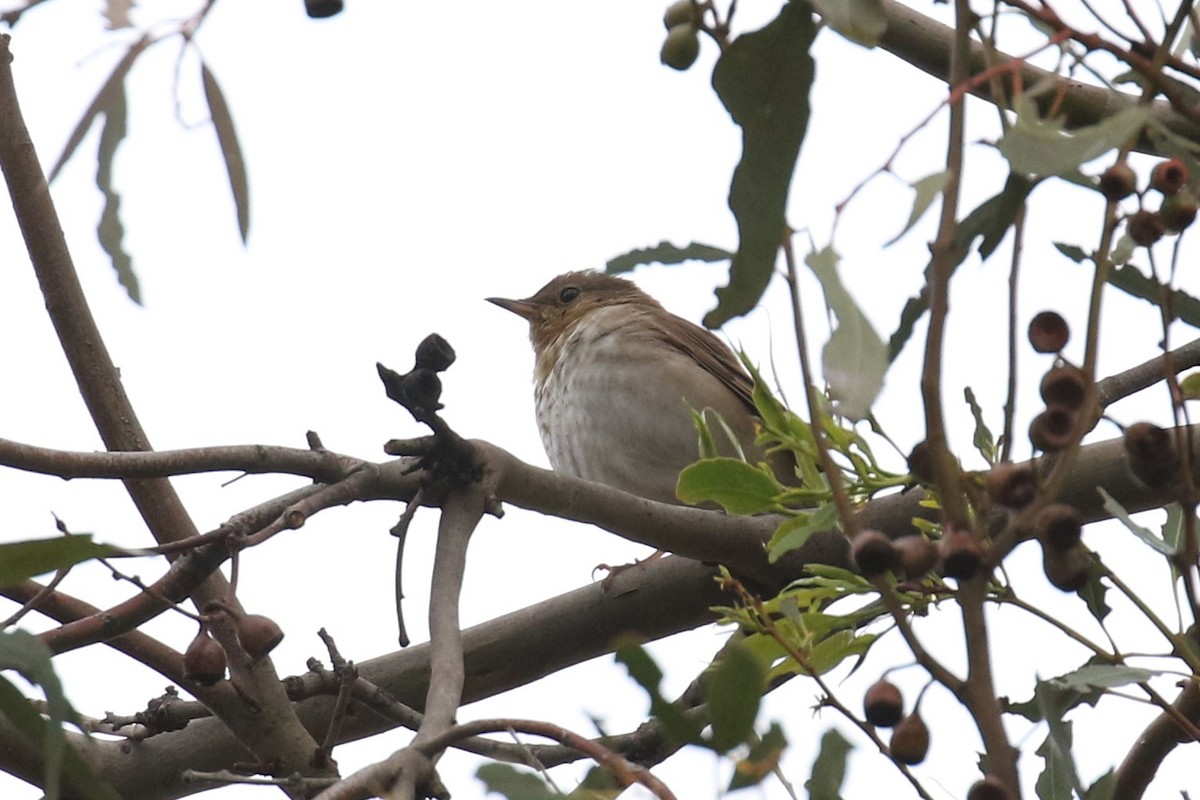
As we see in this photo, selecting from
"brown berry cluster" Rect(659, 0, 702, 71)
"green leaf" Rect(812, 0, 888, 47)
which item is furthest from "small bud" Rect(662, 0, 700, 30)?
"green leaf" Rect(812, 0, 888, 47)

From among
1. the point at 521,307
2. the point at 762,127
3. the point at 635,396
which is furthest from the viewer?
the point at 521,307

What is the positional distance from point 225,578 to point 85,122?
146cm

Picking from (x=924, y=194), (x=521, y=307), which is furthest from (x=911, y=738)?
(x=521, y=307)

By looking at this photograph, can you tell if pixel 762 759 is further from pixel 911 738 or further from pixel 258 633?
pixel 258 633

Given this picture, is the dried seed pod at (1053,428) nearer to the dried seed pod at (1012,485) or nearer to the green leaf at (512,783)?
the dried seed pod at (1012,485)

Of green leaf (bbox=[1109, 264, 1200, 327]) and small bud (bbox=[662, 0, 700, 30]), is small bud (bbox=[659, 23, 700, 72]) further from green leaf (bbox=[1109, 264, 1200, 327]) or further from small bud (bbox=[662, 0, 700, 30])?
green leaf (bbox=[1109, 264, 1200, 327])

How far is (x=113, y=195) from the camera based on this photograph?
84.3 inches

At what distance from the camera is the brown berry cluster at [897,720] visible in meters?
1.66

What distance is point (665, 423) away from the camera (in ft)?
18.0

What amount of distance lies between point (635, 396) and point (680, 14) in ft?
12.4

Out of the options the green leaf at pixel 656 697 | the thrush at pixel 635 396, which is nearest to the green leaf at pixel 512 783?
the green leaf at pixel 656 697

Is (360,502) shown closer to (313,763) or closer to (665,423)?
(313,763)

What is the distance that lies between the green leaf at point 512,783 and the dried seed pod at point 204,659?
705 millimetres

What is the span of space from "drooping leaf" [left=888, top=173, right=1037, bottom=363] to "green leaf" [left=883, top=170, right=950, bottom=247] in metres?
0.32
